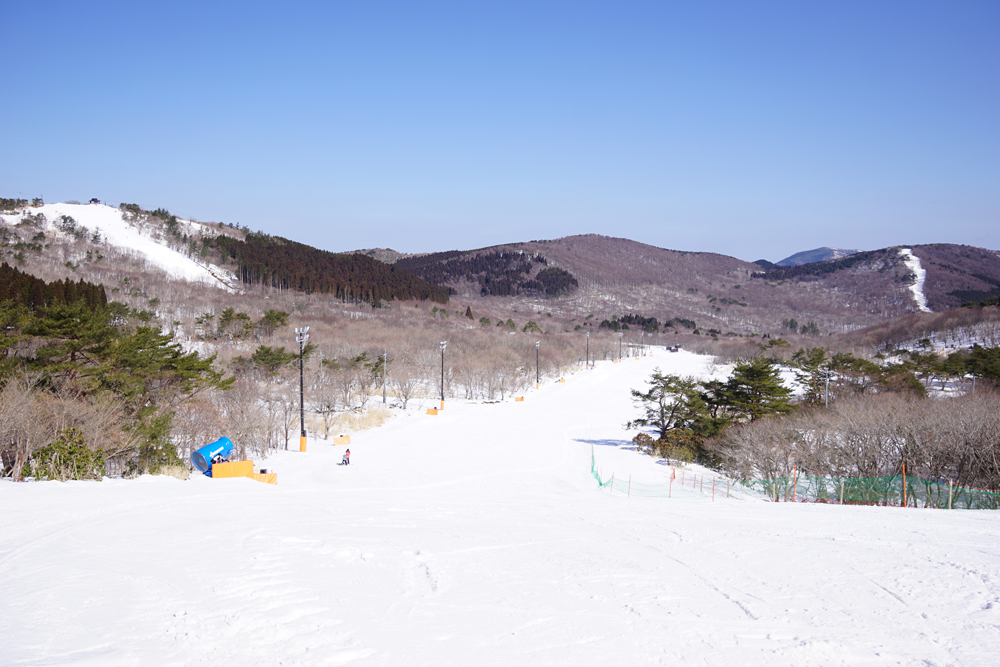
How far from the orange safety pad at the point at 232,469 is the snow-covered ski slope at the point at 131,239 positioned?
9923 centimetres

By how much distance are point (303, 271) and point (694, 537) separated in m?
125

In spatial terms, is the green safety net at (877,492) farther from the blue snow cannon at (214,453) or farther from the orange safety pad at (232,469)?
the blue snow cannon at (214,453)

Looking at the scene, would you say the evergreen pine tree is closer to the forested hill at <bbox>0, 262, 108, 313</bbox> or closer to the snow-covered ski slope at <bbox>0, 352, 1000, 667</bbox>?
the snow-covered ski slope at <bbox>0, 352, 1000, 667</bbox>

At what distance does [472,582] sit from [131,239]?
138650 millimetres

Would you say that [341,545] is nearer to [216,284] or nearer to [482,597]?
[482,597]

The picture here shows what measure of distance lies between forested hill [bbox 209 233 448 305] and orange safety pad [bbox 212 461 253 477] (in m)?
102

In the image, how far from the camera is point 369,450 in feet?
95.5

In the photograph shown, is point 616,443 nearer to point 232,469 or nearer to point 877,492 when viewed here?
point 877,492

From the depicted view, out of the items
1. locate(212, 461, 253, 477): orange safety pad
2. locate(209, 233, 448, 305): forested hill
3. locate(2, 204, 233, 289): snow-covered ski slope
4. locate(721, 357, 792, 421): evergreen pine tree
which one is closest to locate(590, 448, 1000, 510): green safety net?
locate(721, 357, 792, 421): evergreen pine tree

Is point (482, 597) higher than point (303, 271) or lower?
lower

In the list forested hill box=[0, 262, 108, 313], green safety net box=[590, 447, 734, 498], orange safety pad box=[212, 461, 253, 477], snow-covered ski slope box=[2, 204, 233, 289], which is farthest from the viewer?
snow-covered ski slope box=[2, 204, 233, 289]

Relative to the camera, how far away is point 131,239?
401ft

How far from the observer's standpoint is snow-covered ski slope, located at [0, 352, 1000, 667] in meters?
5.98

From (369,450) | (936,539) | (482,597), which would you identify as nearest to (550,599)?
(482,597)
